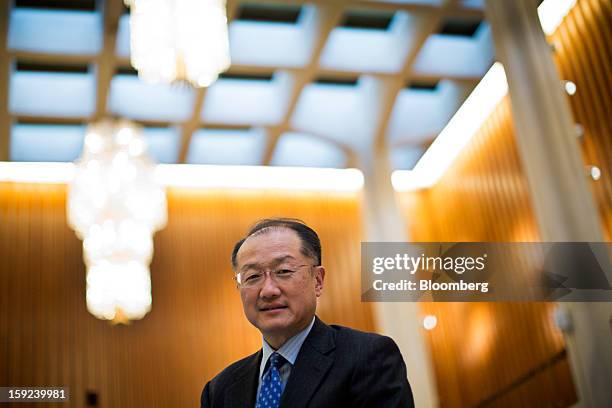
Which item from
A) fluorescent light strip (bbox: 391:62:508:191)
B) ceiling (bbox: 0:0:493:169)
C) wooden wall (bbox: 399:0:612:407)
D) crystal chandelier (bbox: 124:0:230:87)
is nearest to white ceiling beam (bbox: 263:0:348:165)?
ceiling (bbox: 0:0:493:169)

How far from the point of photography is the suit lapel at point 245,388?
2525 millimetres

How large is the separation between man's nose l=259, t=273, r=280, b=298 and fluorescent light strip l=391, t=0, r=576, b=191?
1000cm

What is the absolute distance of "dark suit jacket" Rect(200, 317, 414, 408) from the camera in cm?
229

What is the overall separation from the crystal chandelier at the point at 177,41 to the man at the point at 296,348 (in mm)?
5969

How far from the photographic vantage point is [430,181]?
53.6ft

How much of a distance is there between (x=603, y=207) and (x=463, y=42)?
14.7 feet

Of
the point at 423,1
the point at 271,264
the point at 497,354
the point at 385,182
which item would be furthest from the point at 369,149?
the point at 271,264

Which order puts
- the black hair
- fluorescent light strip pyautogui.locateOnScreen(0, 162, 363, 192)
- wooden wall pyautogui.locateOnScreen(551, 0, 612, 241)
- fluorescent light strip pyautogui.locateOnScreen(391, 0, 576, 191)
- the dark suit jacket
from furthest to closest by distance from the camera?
fluorescent light strip pyautogui.locateOnScreen(0, 162, 363, 192) → fluorescent light strip pyautogui.locateOnScreen(391, 0, 576, 191) → wooden wall pyautogui.locateOnScreen(551, 0, 612, 241) → the black hair → the dark suit jacket

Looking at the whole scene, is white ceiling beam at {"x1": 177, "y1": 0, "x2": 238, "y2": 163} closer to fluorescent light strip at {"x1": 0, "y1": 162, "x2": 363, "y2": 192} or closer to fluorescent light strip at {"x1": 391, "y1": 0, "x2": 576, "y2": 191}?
fluorescent light strip at {"x1": 0, "y1": 162, "x2": 363, "y2": 192}

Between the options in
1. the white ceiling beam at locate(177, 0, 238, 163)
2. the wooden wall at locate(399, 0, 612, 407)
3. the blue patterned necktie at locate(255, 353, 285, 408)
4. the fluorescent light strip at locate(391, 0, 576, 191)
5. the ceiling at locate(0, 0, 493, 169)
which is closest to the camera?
the blue patterned necktie at locate(255, 353, 285, 408)

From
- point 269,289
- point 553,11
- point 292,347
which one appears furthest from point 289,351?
point 553,11

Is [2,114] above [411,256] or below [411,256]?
above

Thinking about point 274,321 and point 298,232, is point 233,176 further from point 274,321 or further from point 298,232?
point 274,321

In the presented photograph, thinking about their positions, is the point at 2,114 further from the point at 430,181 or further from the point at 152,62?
the point at 430,181
